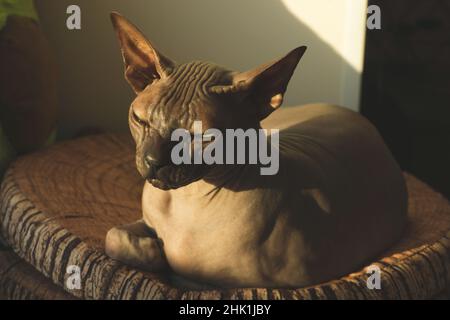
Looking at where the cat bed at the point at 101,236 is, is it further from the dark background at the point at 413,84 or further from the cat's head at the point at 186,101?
the dark background at the point at 413,84

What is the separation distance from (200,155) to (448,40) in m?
0.91

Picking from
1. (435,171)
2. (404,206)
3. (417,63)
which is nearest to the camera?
(404,206)

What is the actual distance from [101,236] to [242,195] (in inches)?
11.0

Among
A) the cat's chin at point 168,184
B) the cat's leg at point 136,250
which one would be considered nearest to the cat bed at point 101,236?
the cat's leg at point 136,250

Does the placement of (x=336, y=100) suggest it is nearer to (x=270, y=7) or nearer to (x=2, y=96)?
(x=270, y=7)

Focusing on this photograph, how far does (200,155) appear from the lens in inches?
40.6

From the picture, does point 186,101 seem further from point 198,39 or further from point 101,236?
point 198,39

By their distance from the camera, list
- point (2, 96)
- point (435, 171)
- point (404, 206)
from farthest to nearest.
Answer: point (435, 171), point (2, 96), point (404, 206)

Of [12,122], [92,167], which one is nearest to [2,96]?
[12,122]

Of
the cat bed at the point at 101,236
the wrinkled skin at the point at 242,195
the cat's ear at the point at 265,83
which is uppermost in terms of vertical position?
the cat's ear at the point at 265,83

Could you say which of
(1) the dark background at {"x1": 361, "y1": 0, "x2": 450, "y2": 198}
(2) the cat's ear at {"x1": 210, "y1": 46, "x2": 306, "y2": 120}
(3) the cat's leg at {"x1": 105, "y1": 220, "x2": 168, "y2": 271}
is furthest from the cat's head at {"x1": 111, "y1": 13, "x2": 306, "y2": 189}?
(1) the dark background at {"x1": 361, "y1": 0, "x2": 450, "y2": 198}

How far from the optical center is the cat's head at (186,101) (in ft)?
3.33

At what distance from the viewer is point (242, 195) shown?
1123 millimetres

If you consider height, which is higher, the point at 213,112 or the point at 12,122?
the point at 213,112
